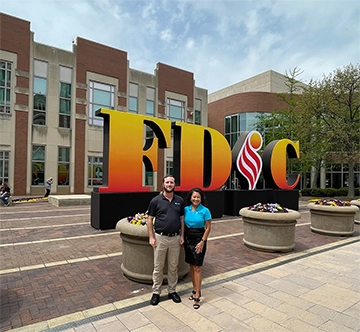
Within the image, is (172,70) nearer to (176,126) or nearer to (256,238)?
(176,126)

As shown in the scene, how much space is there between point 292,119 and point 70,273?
29.4m

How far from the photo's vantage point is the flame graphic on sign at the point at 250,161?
1390cm

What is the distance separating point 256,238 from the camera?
23.6ft

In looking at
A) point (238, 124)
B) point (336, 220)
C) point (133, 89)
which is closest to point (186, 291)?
point (336, 220)

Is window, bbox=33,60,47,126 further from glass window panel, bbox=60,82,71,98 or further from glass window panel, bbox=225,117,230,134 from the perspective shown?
glass window panel, bbox=225,117,230,134

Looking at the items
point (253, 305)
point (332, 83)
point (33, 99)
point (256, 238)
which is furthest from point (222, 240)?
point (332, 83)

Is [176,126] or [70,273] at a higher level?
[176,126]

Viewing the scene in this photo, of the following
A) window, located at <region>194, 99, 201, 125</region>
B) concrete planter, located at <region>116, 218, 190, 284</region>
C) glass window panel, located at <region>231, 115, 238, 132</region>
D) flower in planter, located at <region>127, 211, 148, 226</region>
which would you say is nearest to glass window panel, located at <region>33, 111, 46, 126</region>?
window, located at <region>194, 99, 201, 125</region>

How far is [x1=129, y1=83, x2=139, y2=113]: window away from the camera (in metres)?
28.7

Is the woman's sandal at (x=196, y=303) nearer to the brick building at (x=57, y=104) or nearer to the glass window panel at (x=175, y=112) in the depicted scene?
the brick building at (x=57, y=104)

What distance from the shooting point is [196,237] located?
4.17 metres

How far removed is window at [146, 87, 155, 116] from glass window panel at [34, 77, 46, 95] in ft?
33.2

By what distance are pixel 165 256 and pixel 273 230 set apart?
3767 millimetres

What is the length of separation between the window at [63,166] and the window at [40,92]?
2.84 m
